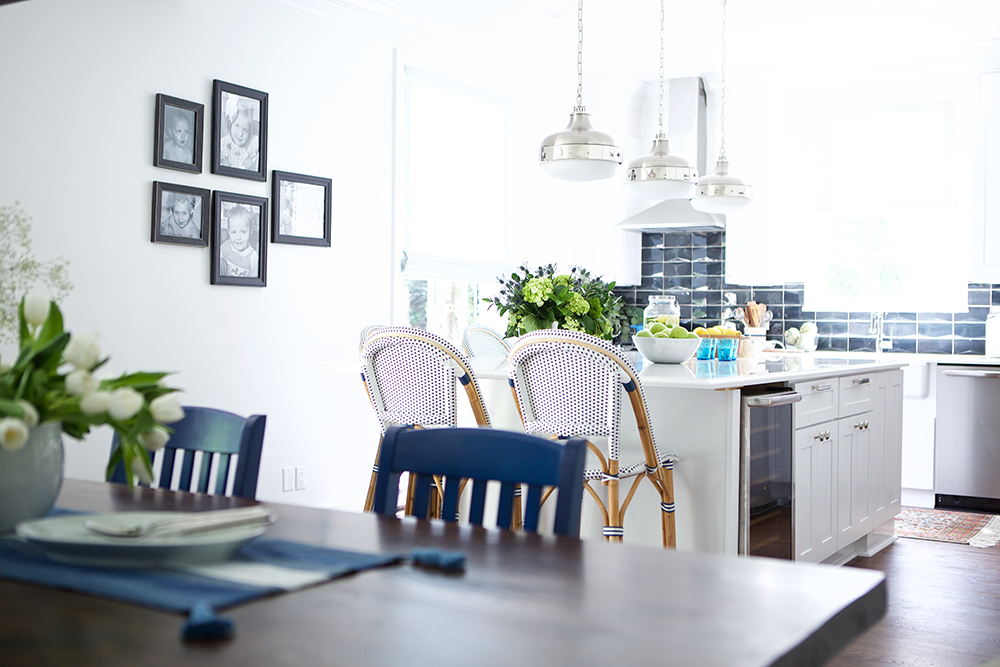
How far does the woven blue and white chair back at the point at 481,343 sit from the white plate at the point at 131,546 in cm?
336

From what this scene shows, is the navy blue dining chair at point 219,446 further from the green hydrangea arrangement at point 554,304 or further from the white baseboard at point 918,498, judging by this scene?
the white baseboard at point 918,498

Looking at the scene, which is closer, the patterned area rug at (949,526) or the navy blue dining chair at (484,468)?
the navy blue dining chair at (484,468)

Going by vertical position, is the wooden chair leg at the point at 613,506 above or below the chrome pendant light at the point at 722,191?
below

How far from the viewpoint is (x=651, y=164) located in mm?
4047

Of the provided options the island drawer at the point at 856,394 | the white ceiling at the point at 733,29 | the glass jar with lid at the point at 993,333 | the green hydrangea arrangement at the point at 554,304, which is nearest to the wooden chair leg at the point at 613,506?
the green hydrangea arrangement at the point at 554,304

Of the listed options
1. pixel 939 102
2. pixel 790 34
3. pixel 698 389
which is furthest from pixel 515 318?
pixel 939 102

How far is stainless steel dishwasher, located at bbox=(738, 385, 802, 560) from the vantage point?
3.06 m

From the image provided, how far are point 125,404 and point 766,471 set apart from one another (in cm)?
248

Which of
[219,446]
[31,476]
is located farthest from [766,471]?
[31,476]

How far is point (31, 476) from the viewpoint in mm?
1169

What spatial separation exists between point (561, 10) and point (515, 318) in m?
2.33

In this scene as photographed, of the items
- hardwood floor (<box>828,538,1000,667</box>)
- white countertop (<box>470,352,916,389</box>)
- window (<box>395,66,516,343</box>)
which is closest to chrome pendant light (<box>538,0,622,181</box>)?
white countertop (<box>470,352,916,389</box>)

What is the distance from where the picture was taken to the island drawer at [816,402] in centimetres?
338

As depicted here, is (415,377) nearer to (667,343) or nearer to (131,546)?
(667,343)
